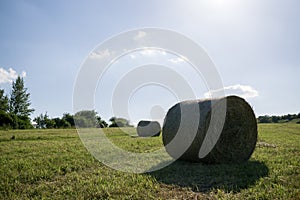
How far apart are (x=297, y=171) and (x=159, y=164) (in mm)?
2934

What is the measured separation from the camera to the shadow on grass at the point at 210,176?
4.13 meters

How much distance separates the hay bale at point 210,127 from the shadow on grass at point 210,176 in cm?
48

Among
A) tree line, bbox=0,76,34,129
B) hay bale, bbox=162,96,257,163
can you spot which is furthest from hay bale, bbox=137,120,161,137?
tree line, bbox=0,76,34,129

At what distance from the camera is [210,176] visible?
15.6 feet

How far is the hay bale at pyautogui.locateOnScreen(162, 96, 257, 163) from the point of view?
611 cm

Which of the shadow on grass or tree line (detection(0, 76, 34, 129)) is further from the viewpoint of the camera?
tree line (detection(0, 76, 34, 129))

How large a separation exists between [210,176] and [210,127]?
1.57m

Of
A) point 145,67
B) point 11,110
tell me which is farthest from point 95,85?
point 11,110

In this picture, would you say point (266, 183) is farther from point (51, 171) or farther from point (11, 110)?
point (11, 110)

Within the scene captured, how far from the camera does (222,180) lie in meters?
4.44

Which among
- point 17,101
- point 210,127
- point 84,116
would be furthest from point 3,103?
point 210,127

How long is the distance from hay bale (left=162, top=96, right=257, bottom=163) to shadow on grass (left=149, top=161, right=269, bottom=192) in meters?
0.48

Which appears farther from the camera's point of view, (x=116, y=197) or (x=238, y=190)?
(x=238, y=190)

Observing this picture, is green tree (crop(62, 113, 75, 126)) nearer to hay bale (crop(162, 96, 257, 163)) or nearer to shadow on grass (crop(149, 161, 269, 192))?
hay bale (crop(162, 96, 257, 163))
